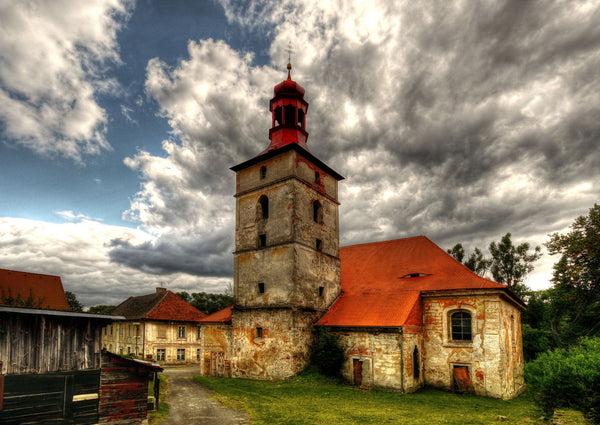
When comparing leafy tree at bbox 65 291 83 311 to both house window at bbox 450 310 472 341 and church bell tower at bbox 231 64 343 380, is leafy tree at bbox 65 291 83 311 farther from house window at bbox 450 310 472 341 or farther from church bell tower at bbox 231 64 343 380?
house window at bbox 450 310 472 341

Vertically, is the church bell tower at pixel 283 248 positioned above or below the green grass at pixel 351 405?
above

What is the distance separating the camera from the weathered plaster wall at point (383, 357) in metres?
17.5

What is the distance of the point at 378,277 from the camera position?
77.8ft

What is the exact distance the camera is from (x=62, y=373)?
10.1 m

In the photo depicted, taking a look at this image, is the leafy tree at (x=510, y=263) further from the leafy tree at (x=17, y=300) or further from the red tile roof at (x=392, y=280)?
the leafy tree at (x=17, y=300)

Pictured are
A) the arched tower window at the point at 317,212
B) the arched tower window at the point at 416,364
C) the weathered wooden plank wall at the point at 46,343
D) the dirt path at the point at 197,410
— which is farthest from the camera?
the arched tower window at the point at 317,212

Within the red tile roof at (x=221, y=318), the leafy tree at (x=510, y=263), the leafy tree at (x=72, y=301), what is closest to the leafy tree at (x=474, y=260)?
the leafy tree at (x=510, y=263)

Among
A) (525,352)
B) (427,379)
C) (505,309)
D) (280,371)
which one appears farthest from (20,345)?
(525,352)

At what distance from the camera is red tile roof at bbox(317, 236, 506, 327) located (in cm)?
1916

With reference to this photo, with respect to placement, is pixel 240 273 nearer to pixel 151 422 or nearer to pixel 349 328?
pixel 349 328

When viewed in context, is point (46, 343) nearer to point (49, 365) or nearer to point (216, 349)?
point (49, 365)

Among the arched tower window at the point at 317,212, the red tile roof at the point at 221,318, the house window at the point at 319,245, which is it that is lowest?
the red tile roof at the point at 221,318

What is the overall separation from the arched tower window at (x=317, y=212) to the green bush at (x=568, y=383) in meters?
14.9

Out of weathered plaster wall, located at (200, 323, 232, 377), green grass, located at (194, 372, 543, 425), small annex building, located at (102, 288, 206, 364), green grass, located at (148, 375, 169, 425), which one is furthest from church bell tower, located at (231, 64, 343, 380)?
small annex building, located at (102, 288, 206, 364)
